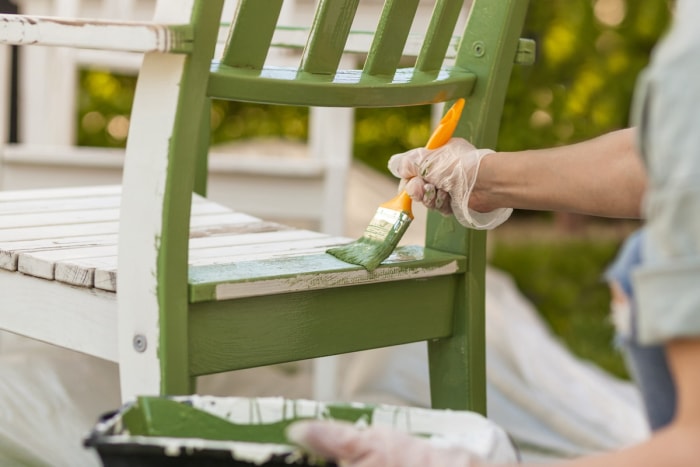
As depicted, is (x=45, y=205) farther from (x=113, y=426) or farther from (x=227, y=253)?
(x=113, y=426)

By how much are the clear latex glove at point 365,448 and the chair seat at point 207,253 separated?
34 cm

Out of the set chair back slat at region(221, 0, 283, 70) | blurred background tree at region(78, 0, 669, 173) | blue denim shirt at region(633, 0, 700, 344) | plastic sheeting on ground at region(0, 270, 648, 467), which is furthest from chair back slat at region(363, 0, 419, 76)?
blurred background tree at region(78, 0, 669, 173)

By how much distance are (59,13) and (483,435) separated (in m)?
1.87

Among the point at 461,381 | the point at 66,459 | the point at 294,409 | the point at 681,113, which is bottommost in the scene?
the point at 66,459

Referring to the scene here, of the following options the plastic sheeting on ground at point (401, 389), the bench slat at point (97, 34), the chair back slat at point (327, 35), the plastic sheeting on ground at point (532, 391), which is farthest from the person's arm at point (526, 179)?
the plastic sheeting on ground at point (532, 391)

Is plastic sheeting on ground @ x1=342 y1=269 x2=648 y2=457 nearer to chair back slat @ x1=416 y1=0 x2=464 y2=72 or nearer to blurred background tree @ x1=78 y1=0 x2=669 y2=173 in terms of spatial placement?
chair back slat @ x1=416 y1=0 x2=464 y2=72

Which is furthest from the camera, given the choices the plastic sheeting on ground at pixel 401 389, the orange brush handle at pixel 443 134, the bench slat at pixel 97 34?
the plastic sheeting on ground at pixel 401 389

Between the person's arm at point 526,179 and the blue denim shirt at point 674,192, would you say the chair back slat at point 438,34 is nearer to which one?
the person's arm at point 526,179

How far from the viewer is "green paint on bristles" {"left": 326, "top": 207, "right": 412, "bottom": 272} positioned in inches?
53.0

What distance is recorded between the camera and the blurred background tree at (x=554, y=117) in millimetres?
3947

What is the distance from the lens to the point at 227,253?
138 centimetres

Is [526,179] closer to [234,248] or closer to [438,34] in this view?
[438,34]

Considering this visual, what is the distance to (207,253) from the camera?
54.0 inches

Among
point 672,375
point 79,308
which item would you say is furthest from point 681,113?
point 79,308
